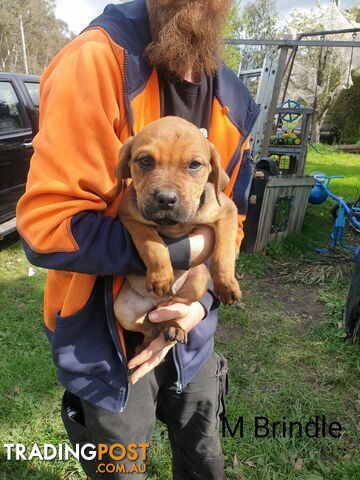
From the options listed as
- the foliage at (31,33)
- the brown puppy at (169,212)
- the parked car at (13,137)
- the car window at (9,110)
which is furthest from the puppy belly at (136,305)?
the foliage at (31,33)

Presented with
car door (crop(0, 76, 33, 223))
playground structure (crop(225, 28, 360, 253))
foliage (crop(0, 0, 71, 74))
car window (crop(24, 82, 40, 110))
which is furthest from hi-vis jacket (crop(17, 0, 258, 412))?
foliage (crop(0, 0, 71, 74))

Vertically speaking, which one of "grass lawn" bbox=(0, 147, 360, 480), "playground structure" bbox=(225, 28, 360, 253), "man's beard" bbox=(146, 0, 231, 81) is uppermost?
"man's beard" bbox=(146, 0, 231, 81)

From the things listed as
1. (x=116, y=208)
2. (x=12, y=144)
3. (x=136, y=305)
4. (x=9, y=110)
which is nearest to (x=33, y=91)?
(x=9, y=110)

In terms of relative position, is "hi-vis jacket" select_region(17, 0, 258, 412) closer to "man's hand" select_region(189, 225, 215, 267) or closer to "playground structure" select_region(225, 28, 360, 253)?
"man's hand" select_region(189, 225, 215, 267)

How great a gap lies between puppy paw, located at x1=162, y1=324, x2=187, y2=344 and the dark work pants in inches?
6.9

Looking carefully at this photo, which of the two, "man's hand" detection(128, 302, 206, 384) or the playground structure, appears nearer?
"man's hand" detection(128, 302, 206, 384)

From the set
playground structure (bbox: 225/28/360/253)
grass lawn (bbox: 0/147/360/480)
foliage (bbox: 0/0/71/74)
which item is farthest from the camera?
foliage (bbox: 0/0/71/74)

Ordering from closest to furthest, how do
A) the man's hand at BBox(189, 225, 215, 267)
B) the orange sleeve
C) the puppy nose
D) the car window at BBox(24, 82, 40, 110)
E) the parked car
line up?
the orange sleeve, the puppy nose, the man's hand at BBox(189, 225, 215, 267), the parked car, the car window at BBox(24, 82, 40, 110)

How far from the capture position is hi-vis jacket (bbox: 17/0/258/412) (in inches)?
56.2

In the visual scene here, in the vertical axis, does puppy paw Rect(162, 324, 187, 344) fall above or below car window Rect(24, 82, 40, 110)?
below

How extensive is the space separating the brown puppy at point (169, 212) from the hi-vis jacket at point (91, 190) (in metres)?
0.06

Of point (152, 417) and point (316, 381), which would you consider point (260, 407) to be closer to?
point (316, 381)

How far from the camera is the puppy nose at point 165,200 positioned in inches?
62.1

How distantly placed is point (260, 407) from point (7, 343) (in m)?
2.66
